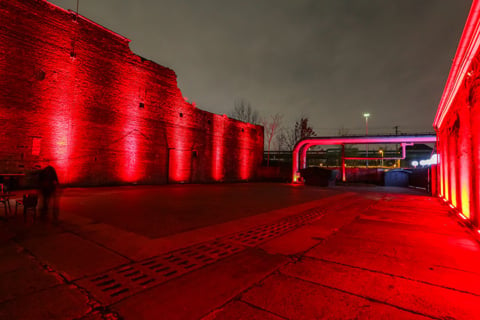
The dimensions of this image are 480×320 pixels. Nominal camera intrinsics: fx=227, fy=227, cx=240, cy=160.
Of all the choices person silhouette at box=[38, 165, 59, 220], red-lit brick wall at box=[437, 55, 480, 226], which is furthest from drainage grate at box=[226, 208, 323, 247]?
person silhouette at box=[38, 165, 59, 220]

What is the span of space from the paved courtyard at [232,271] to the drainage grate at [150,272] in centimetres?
1

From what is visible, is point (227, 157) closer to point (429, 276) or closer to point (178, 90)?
point (178, 90)

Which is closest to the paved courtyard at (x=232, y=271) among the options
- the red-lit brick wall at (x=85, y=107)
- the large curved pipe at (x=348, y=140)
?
the red-lit brick wall at (x=85, y=107)

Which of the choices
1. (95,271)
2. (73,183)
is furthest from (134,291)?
(73,183)

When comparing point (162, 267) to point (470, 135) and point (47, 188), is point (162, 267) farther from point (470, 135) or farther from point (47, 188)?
point (470, 135)

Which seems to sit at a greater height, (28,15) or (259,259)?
(28,15)

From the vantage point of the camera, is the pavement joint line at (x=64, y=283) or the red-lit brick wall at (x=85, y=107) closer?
the pavement joint line at (x=64, y=283)

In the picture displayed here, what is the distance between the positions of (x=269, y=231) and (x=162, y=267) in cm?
254

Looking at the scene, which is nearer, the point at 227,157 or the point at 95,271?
the point at 95,271

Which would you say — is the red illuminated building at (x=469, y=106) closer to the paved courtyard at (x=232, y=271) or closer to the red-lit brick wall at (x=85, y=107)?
the paved courtyard at (x=232, y=271)

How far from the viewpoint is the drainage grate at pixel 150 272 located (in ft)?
7.96

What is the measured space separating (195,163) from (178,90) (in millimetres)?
6347

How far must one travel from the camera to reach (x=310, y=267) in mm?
3098

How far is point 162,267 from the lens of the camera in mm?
3084
